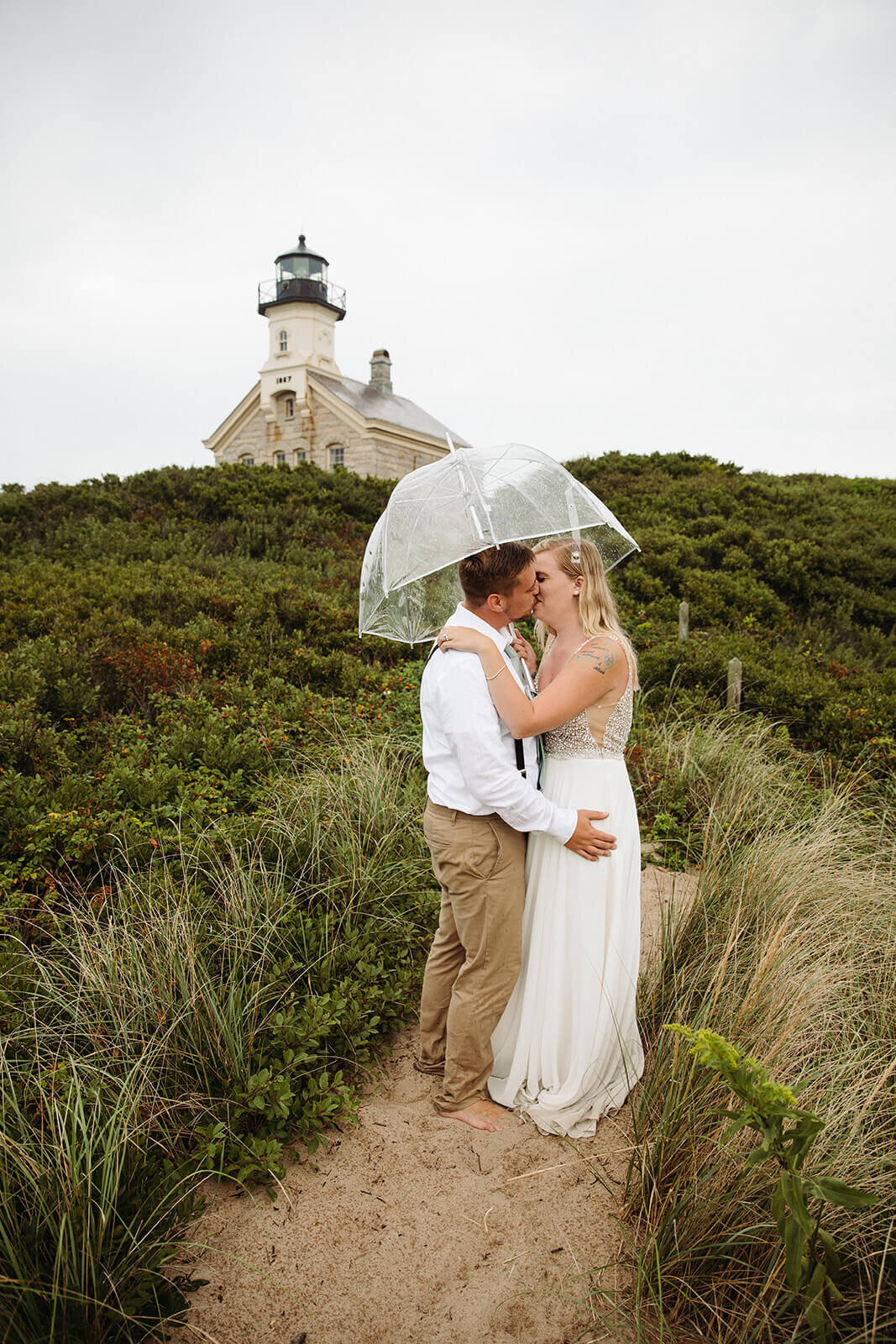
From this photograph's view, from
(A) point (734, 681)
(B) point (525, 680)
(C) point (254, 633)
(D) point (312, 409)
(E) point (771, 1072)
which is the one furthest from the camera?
(D) point (312, 409)

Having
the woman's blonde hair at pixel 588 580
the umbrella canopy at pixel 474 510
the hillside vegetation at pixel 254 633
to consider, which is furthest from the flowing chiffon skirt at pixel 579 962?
the hillside vegetation at pixel 254 633

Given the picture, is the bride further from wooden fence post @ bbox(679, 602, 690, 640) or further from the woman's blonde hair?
wooden fence post @ bbox(679, 602, 690, 640)

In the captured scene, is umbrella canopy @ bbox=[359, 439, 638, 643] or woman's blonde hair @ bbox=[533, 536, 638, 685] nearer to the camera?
umbrella canopy @ bbox=[359, 439, 638, 643]

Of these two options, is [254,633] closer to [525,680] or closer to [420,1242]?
[525,680]

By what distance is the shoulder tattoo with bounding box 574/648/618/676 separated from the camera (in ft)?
9.38

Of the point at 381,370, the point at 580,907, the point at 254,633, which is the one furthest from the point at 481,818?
the point at 381,370

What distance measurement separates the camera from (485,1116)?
10.1 ft

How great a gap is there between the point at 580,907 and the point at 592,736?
66 centimetres

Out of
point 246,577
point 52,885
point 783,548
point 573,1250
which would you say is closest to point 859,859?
point 573,1250

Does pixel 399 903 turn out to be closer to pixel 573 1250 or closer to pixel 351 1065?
pixel 351 1065

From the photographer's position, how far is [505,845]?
294 centimetres

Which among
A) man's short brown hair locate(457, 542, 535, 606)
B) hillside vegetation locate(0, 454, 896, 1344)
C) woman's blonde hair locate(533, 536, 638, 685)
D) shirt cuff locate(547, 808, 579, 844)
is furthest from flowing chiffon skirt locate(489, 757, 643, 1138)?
man's short brown hair locate(457, 542, 535, 606)

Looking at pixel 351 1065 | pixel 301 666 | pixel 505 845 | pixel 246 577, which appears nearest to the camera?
pixel 505 845

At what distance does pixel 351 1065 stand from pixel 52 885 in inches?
68.7
